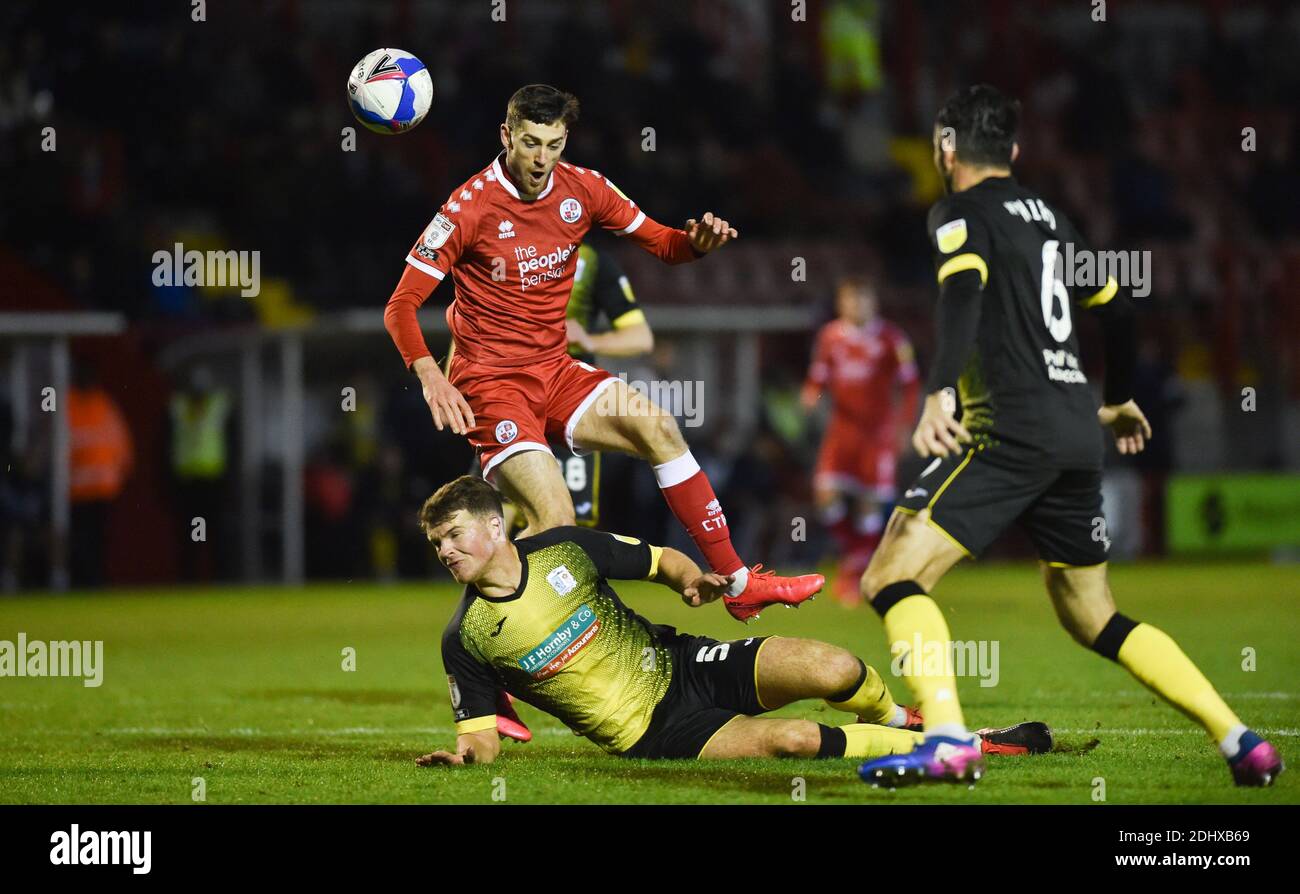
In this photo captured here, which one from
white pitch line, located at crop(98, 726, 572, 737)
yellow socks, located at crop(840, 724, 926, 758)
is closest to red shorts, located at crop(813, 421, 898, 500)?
white pitch line, located at crop(98, 726, 572, 737)

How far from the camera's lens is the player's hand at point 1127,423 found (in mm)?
5723

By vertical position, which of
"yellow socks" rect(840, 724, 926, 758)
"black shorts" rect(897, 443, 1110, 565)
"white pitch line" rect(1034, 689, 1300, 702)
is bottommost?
"white pitch line" rect(1034, 689, 1300, 702)

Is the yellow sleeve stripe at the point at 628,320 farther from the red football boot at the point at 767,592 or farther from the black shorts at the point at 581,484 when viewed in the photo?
the red football boot at the point at 767,592

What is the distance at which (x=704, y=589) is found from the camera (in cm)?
565

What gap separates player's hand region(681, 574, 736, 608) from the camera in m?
5.61

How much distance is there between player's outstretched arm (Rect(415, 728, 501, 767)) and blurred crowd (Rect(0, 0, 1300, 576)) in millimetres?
9874

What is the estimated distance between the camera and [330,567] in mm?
16156

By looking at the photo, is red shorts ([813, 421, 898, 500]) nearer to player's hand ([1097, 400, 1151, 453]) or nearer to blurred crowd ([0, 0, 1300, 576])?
blurred crowd ([0, 0, 1300, 576])

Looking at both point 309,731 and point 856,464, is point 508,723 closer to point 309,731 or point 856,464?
point 309,731

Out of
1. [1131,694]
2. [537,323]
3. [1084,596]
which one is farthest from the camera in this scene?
[1131,694]

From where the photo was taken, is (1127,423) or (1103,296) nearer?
(1103,296)

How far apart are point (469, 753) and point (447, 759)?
80 mm

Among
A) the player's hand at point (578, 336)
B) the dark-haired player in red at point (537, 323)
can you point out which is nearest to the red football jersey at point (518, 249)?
the dark-haired player in red at point (537, 323)


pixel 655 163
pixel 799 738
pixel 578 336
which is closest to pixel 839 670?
pixel 799 738
